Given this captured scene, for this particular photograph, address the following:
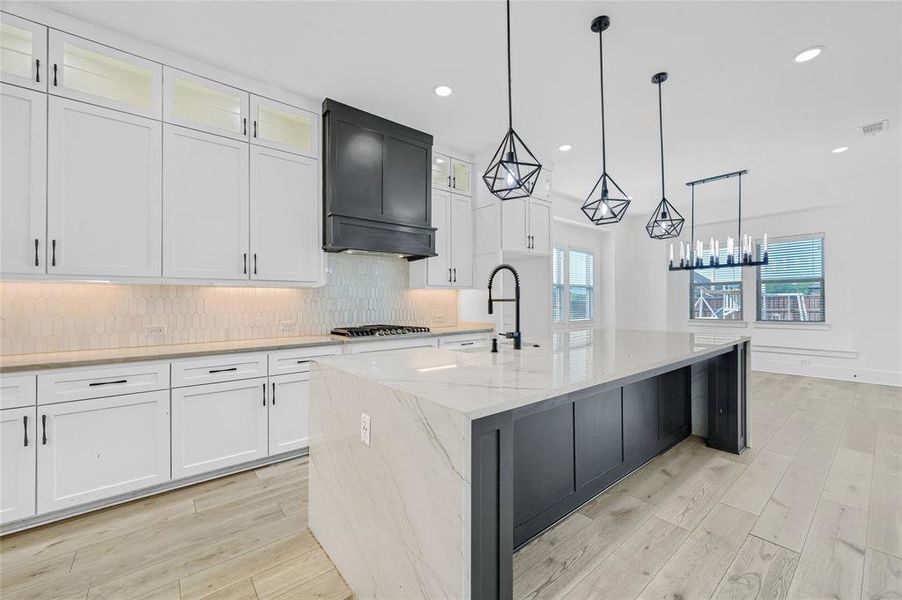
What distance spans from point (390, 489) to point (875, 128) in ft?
18.0

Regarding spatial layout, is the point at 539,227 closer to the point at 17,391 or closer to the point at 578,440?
the point at 578,440

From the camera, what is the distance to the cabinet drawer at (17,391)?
1.97 meters

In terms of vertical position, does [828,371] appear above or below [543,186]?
below

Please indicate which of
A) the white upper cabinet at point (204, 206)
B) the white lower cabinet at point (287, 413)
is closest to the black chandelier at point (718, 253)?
the white lower cabinet at point (287, 413)

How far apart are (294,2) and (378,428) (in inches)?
95.2

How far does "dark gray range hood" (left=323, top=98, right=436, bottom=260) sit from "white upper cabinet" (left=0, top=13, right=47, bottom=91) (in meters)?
1.68

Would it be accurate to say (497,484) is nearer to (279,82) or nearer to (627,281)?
(279,82)

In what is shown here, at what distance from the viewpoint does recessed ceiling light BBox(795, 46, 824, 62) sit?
265cm

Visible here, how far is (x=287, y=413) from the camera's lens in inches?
115

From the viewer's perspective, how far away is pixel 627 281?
24.5ft

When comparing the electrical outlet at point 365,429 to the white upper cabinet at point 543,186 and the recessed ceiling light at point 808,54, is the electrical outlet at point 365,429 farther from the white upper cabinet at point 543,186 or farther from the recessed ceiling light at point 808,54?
the white upper cabinet at point 543,186

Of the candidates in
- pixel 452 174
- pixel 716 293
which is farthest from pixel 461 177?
pixel 716 293

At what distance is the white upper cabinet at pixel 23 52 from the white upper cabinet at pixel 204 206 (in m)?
0.61

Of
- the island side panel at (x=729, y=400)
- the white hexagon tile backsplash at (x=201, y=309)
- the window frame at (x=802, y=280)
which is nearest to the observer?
the white hexagon tile backsplash at (x=201, y=309)
